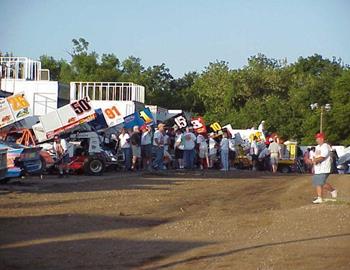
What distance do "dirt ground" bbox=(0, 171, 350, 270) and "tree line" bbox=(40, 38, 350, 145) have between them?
49519 millimetres

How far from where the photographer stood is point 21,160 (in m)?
23.7

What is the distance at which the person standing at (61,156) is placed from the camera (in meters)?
27.8

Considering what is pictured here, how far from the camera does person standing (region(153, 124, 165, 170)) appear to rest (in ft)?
106

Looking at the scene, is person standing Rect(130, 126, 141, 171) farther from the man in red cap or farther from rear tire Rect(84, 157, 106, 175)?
the man in red cap

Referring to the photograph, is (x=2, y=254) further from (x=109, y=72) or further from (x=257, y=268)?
(x=109, y=72)

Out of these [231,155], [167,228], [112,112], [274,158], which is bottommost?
[167,228]

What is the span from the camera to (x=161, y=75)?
83375mm

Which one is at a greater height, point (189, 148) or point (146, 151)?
point (189, 148)

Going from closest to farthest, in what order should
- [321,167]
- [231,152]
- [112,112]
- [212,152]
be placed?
1. [321,167]
2. [112,112]
3. [212,152]
4. [231,152]

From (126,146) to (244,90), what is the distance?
5292 centimetres

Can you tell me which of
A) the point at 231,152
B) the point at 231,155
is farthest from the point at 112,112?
the point at 231,155

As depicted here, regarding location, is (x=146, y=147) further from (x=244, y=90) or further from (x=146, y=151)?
(x=244, y=90)

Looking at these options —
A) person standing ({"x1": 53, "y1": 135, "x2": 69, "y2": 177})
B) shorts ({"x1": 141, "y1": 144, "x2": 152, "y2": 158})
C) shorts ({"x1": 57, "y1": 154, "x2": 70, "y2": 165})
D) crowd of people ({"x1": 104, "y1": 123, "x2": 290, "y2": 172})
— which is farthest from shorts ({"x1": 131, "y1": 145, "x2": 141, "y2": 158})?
shorts ({"x1": 57, "y1": 154, "x2": 70, "y2": 165})

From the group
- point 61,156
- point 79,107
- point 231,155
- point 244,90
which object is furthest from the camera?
point 244,90
